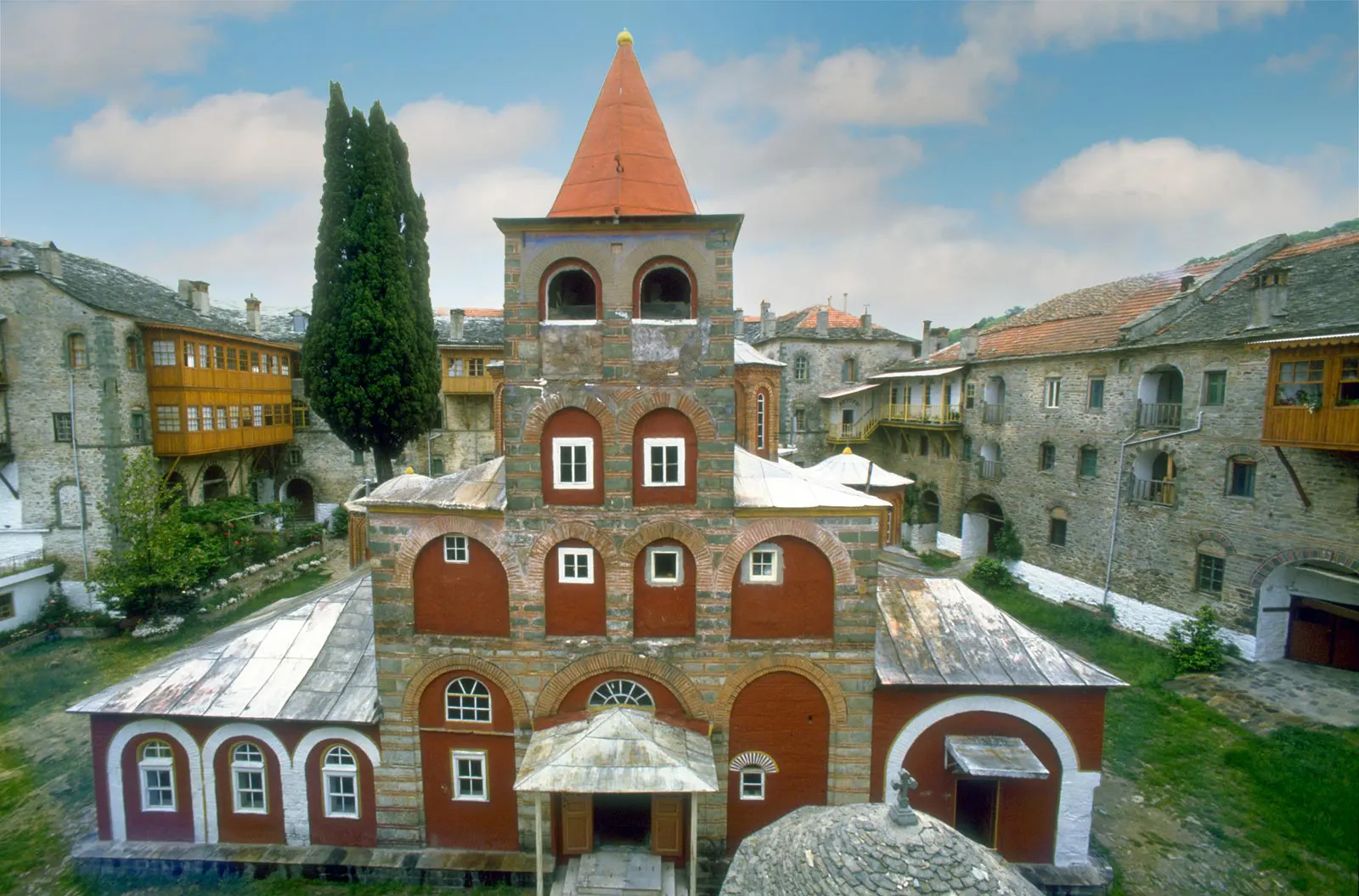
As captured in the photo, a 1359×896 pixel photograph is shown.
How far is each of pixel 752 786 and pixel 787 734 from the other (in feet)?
4.31

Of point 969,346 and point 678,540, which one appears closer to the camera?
point 678,540

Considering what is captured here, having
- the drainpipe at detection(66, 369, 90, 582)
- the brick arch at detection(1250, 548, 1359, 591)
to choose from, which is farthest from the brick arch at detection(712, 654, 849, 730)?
the drainpipe at detection(66, 369, 90, 582)

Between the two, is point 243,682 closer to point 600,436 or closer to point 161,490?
point 600,436

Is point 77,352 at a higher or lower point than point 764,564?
higher

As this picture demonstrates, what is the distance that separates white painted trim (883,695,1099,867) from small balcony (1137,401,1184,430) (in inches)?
602

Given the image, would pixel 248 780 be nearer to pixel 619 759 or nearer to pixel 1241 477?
pixel 619 759

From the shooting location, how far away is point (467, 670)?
40.5 ft

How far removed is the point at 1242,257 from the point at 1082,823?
22743 mm

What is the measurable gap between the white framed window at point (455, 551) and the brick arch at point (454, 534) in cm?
22

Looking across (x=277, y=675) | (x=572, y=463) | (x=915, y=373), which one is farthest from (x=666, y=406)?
(x=915, y=373)

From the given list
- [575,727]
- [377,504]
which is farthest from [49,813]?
[575,727]

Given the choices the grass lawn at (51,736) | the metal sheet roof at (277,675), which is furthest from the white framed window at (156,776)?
the grass lawn at (51,736)

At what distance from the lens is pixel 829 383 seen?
41219 millimetres

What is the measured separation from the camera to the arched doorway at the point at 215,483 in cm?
3131
